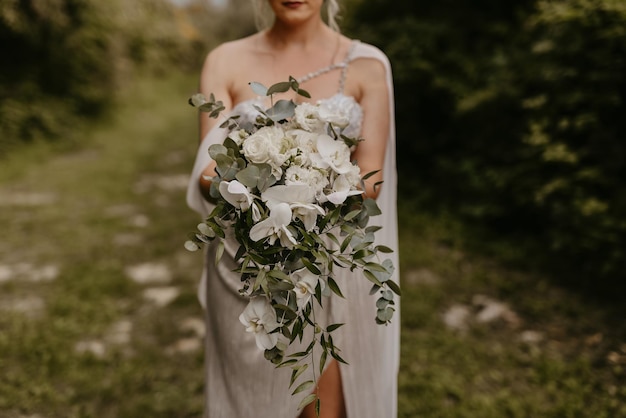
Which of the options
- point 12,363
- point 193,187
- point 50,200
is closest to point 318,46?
point 193,187

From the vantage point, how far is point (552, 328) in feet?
12.1

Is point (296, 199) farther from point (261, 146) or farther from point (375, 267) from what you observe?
point (375, 267)

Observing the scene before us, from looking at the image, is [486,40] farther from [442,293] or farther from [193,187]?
[193,187]

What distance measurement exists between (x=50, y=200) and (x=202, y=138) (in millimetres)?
4952

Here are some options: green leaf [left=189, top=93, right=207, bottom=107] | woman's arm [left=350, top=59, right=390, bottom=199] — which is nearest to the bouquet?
green leaf [left=189, top=93, right=207, bottom=107]

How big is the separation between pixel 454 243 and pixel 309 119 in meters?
3.52

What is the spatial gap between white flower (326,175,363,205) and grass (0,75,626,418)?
1.94m

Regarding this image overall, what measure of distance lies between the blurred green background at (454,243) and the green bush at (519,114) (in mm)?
16

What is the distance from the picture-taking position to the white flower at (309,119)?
1586mm

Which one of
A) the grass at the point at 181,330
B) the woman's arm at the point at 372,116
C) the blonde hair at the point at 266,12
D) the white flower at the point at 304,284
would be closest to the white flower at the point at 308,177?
the white flower at the point at 304,284

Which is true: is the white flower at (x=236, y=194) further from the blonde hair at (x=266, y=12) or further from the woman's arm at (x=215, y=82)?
the blonde hair at (x=266, y=12)

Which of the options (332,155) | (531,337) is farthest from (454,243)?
(332,155)

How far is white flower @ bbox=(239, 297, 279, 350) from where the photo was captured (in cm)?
147

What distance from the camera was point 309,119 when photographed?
159 cm
